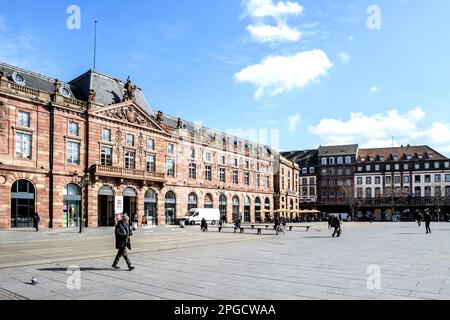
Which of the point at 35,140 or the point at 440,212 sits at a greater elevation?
the point at 35,140

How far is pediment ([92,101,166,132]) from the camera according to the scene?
47197 mm

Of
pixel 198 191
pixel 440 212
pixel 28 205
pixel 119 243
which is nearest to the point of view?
pixel 119 243

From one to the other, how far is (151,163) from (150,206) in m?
5.76

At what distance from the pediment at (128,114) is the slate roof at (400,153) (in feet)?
230

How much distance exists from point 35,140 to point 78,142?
5.04 m

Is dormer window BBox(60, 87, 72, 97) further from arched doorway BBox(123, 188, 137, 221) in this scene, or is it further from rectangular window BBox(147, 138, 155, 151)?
arched doorway BBox(123, 188, 137, 221)

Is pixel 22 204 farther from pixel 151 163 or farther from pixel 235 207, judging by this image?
pixel 235 207

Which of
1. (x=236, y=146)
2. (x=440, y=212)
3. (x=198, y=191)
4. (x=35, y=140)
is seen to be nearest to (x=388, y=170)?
(x=440, y=212)

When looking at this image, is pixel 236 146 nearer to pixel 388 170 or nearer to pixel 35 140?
pixel 35 140

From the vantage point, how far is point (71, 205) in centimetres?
4294

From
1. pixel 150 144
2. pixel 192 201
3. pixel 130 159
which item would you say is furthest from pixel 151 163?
pixel 192 201
